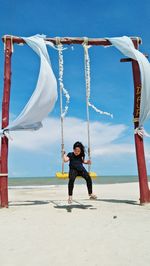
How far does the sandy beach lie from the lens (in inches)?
136

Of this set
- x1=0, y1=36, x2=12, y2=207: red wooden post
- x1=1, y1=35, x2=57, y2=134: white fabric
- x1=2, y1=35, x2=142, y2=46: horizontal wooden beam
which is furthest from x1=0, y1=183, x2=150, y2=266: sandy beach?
x1=2, y1=35, x2=142, y2=46: horizontal wooden beam

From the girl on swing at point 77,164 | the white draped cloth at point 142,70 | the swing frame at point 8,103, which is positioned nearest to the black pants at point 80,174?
the girl on swing at point 77,164

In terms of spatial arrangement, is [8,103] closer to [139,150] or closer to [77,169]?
[77,169]

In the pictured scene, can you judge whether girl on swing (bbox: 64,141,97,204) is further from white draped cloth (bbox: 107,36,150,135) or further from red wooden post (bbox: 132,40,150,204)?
white draped cloth (bbox: 107,36,150,135)

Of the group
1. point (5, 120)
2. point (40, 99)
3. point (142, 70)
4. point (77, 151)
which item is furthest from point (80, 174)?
point (142, 70)

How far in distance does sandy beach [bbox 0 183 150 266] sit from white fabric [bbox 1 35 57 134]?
1898mm

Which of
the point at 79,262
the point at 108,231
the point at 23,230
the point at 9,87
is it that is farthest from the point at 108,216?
the point at 9,87

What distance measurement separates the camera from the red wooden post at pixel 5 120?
292 inches

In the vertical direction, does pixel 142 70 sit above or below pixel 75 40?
below

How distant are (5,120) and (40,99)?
95 cm

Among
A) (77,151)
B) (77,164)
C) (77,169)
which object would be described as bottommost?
(77,169)

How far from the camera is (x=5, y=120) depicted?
24.9 feet

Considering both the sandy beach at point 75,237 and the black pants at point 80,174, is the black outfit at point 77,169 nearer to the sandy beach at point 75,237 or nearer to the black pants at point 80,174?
the black pants at point 80,174

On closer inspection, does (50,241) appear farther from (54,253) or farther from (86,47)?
(86,47)
